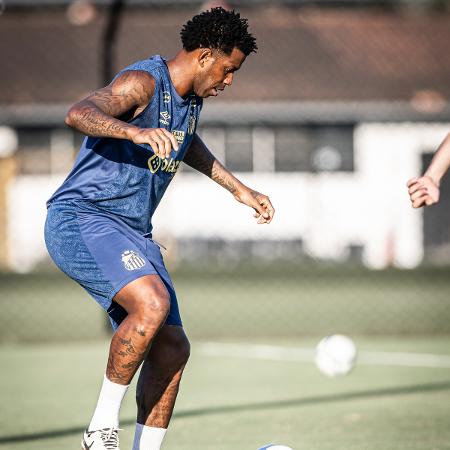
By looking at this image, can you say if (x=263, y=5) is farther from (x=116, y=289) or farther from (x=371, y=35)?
(x=371, y=35)

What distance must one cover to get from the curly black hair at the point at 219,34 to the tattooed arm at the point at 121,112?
1.14 ft

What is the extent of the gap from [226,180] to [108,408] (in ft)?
5.44

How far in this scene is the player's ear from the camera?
5273 mm


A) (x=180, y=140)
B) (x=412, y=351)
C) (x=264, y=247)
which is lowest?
(x=412, y=351)

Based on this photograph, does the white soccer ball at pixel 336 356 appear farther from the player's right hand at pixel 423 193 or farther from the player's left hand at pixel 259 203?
the player's right hand at pixel 423 193

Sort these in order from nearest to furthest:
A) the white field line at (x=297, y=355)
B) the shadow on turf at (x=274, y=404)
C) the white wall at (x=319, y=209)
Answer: the shadow on turf at (x=274, y=404) < the white field line at (x=297, y=355) < the white wall at (x=319, y=209)

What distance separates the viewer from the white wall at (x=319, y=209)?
14258 mm

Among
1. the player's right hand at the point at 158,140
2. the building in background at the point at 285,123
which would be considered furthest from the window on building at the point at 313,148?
the player's right hand at the point at 158,140

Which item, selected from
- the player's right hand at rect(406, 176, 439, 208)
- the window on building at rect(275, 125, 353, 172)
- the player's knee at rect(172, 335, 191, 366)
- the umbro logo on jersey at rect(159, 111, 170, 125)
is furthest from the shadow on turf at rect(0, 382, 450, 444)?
the window on building at rect(275, 125, 353, 172)

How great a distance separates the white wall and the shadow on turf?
190 inches

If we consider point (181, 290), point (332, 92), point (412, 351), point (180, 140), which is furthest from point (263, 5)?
point (332, 92)

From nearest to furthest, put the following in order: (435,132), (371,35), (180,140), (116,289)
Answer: (116,289)
(180,140)
(435,132)
(371,35)

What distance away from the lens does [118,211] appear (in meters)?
5.27

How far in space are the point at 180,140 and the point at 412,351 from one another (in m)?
7.20
